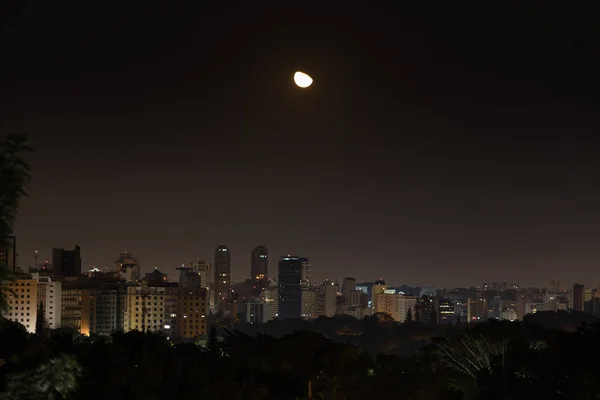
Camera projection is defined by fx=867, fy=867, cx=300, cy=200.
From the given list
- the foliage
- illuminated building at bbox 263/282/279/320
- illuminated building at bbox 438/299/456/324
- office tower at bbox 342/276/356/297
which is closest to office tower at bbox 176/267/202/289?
illuminated building at bbox 263/282/279/320

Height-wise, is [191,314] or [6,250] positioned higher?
[6,250]

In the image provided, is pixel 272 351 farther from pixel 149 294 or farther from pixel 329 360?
pixel 149 294

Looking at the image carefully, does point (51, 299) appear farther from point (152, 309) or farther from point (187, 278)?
point (187, 278)

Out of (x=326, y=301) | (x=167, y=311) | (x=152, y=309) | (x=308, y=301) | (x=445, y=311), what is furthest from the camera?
(x=308, y=301)

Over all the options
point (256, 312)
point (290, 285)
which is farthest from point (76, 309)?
point (290, 285)

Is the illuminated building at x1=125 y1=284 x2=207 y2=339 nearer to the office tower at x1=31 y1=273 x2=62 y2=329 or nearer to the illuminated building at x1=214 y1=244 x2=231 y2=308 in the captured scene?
the office tower at x1=31 y1=273 x2=62 y2=329
